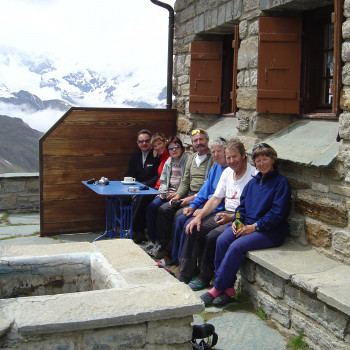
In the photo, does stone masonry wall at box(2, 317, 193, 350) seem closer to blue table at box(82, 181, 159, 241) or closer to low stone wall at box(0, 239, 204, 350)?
low stone wall at box(0, 239, 204, 350)

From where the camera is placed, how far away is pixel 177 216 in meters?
5.81

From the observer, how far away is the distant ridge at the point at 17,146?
68.8ft

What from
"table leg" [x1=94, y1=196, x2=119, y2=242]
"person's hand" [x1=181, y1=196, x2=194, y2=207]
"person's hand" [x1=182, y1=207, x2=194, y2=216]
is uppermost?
"person's hand" [x1=181, y1=196, x2=194, y2=207]

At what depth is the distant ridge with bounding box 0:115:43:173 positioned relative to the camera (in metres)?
21.0

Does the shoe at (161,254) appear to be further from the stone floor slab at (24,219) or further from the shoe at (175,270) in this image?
the stone floor slab at (24,219)

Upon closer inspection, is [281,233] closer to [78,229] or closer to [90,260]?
[90,260]

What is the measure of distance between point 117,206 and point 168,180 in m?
1.01

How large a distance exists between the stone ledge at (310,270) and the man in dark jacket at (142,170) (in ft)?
8.48

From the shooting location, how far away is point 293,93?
543 cm

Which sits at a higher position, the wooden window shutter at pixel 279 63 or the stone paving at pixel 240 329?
the wooden window shutter at pixel 279 63

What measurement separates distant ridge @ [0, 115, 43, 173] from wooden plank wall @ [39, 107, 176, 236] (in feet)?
43.6

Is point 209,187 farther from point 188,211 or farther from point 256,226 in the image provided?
point 256,226

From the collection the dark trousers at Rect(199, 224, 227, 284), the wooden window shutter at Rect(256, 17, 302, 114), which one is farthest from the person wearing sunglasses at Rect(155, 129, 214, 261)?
the dark trousers at Rect(199, 224, 227, 284)

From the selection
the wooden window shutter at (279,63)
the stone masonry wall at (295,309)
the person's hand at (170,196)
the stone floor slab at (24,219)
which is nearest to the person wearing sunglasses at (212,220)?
the stone masonry wall at (295,309)
